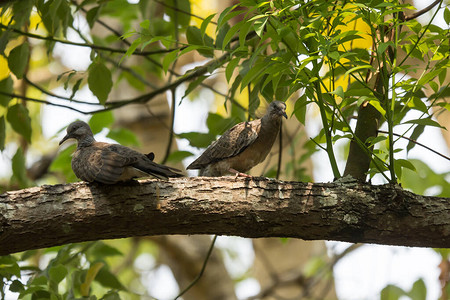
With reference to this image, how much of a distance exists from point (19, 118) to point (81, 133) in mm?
545

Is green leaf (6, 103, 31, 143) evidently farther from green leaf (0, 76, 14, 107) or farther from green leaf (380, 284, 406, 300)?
green leaf (380, 284, 406, 300)

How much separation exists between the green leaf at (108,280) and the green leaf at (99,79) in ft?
4.40

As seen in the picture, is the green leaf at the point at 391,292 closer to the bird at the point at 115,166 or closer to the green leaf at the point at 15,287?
the bird at the point at 115,166

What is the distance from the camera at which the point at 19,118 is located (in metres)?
4.59

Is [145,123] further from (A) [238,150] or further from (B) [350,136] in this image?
(B) [350,136]

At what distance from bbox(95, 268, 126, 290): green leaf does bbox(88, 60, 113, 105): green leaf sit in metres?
1.34

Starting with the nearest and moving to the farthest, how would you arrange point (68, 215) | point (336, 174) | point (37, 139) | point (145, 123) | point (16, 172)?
point (68, 215), point (336, 174), point (16, 172), point (145, 123), point (37, 139)

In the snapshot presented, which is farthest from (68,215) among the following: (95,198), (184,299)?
(184,299)

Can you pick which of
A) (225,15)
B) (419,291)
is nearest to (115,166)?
(225,15)

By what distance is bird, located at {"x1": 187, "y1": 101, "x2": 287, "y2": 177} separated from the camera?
4664 mm

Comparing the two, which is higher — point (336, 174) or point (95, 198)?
point (336, 174)

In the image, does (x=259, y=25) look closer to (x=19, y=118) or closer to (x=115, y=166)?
(x=115, y=166)

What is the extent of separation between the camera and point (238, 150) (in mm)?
4660

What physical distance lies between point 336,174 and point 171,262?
4661mm
